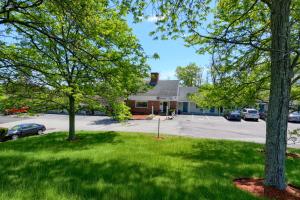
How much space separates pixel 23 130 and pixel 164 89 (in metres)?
28.0

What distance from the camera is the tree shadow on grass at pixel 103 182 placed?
5.59m

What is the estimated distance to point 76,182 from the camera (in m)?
6.36

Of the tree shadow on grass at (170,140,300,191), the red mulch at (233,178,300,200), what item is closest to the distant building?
the tree shadow on grass at (170,140,300,191)

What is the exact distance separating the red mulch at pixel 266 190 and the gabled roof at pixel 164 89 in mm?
37586

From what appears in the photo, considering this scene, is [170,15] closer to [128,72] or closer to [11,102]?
[128,72]

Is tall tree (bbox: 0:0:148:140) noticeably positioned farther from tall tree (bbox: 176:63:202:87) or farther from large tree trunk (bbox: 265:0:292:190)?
tall tree (bbox: 176:63:202:87)

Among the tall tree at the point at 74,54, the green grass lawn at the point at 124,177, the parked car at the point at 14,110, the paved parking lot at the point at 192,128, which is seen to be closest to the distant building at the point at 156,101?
the paved parking lot at the point at 192,128

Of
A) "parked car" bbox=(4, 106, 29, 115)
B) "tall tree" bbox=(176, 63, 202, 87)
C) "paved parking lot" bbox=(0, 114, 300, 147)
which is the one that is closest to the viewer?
"parked car" bbox=(4, 106, 29, 115)

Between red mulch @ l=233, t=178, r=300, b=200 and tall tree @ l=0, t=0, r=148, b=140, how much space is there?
16.1 ft

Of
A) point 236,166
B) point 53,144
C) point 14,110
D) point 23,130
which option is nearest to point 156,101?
point 23,130

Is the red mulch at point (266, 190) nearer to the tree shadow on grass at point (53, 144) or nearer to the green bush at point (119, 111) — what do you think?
the tree shadow on grass at point (53, 144)

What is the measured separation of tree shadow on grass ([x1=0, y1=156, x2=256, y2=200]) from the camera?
5.59m

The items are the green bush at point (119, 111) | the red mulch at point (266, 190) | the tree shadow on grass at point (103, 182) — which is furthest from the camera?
the green bush at point (119, 111)

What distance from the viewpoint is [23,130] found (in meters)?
23.7
